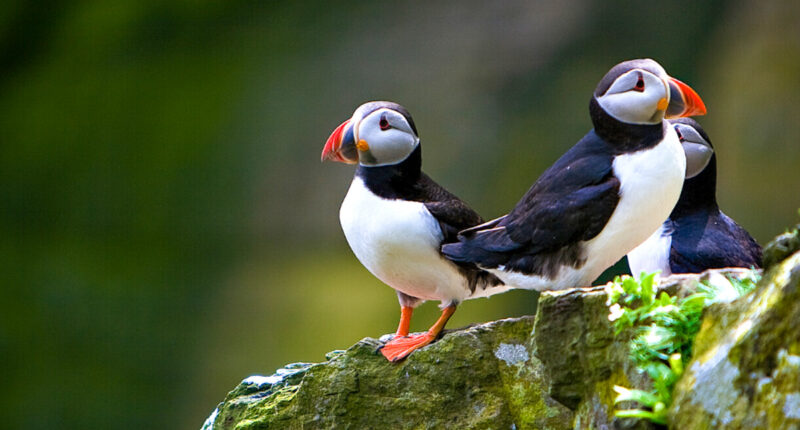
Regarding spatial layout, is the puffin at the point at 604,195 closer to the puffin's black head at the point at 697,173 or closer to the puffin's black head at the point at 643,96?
the puffin's black head at the point at 643,96

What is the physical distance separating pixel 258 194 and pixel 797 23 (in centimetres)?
377

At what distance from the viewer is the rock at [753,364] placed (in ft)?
5.35

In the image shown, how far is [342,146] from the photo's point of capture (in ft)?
9.72

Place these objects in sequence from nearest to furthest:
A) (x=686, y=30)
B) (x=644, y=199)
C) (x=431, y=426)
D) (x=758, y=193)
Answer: (x=644, y=199) → (x=431, y=426) → (x=758, y=193) → (x=686, y=30)

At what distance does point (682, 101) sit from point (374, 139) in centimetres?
94

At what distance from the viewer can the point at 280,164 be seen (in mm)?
6770

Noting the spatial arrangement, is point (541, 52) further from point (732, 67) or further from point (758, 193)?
point (758, 193)

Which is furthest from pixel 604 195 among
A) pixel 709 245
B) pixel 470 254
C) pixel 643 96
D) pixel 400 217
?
pixel 400 217

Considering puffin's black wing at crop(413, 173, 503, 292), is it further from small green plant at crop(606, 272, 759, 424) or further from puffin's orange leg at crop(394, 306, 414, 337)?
small green plant at crop(606, 272, 759, 424)

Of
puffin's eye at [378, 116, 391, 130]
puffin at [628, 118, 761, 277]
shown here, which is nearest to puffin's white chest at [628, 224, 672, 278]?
puffin at [628, 118, 761, 277]

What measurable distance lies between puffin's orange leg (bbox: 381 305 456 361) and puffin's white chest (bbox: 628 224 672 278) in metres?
0.64

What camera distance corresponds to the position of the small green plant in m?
1.89

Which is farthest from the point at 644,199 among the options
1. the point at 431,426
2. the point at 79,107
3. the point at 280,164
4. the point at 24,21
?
the point at 24,21

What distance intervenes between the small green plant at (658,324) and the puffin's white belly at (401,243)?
2.80ft
